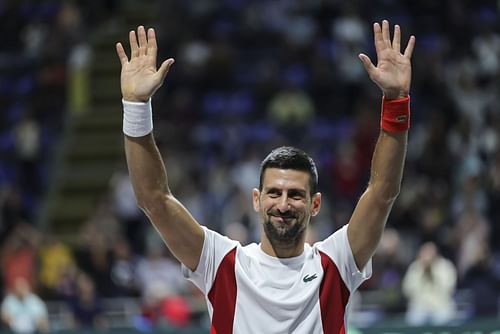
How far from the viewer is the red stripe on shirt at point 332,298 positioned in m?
5.14

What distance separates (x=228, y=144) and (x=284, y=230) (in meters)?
10.6

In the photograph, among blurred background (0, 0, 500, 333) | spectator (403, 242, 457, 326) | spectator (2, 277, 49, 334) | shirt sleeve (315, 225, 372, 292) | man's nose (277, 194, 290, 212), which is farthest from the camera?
blurred background (0, 0, 500, 333)

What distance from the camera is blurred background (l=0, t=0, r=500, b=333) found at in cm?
1291

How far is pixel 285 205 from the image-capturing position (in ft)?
16.5

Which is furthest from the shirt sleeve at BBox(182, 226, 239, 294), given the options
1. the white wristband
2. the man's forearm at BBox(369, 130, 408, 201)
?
the man's forearm at BBox(369, 130, 408, 201)

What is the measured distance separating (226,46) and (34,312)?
567 cm

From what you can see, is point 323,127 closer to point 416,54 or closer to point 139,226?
point 416,54

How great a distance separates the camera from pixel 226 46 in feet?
55.4

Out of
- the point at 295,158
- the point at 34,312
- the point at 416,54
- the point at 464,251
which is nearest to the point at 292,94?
the point at 416,54

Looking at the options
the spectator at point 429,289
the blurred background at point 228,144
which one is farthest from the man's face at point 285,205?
the spectator at point 429,289

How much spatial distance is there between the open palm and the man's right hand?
35.1 inches

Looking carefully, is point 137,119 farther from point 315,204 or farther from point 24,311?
point 24,311

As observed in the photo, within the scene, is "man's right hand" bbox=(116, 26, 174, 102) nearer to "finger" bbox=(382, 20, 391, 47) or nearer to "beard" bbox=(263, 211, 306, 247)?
"beard" bbox=(263, 211, 306, 247)

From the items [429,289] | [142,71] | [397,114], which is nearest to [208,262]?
[142,71]
